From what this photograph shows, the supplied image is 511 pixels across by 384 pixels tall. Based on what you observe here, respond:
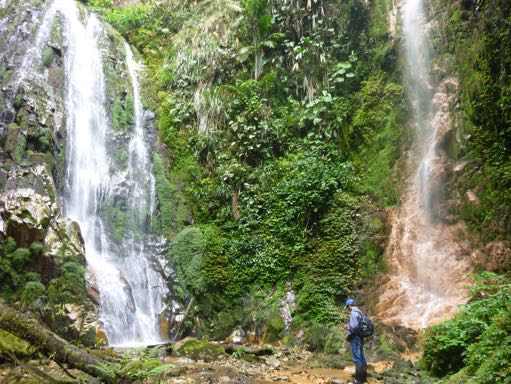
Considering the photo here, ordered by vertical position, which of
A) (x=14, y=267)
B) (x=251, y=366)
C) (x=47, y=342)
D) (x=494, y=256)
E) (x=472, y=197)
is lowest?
(x=251, y=366)

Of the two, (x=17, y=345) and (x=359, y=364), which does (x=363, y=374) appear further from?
(x=17, y=345)

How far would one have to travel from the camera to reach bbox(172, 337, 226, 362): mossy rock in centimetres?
797

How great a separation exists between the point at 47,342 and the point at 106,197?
8.16 metres

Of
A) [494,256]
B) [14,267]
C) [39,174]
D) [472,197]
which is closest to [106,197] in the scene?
[39,174]

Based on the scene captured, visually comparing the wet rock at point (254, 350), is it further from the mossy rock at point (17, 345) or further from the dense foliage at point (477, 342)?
the mossy rock at point (17, 345)

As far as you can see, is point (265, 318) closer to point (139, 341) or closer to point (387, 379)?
point (139, 341)

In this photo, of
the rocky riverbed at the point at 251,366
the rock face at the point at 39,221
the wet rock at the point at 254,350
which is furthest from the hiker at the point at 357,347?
the rock face at the point at 39,221

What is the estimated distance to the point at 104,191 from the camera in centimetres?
1206

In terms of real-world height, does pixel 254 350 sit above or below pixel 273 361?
above

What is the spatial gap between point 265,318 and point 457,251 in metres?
4.58

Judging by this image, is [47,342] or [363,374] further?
[363,374]

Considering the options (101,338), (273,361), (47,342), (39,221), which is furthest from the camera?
(39,221)

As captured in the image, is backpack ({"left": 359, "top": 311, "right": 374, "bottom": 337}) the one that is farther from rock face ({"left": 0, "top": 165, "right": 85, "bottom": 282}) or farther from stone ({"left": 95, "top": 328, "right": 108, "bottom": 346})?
rock face ({"left": 0, "top": 165, "right": 85, "bottom": 282})

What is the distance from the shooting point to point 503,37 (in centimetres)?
966
